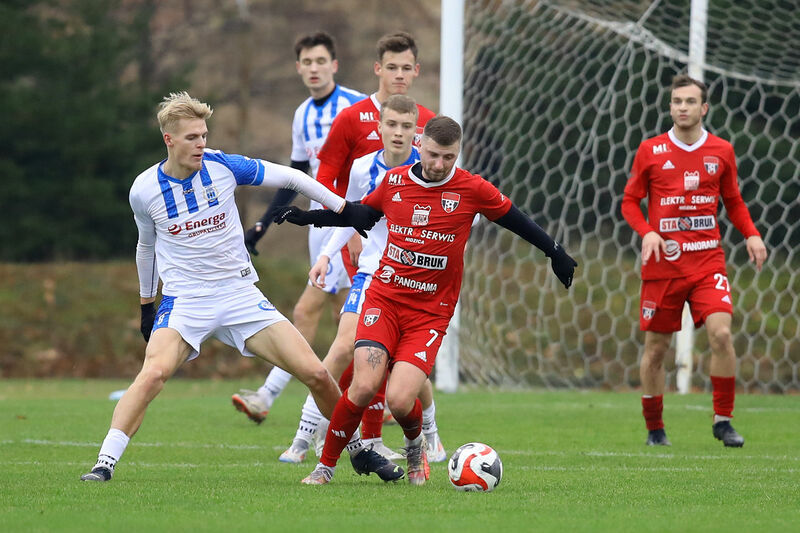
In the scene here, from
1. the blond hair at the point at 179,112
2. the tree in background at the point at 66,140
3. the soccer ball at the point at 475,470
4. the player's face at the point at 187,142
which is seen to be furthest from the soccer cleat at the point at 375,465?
the tree in background at the point at 66,140

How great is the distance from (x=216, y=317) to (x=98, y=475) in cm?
96

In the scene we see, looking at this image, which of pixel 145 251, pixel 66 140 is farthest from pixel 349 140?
pixel 66 140

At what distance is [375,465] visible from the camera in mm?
5777

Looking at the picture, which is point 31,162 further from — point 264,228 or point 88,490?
point 88,490

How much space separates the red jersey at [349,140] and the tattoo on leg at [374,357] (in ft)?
5.40

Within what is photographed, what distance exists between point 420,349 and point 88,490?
170 cm

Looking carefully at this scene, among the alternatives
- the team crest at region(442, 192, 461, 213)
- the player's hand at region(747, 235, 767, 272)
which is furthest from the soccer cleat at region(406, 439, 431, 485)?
the player's hand at region(747, 235, 767, 272)

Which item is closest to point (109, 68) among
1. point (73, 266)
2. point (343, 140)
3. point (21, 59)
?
point (21, 59)

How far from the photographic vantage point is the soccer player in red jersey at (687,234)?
304 inches

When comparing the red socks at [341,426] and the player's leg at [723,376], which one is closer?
the red socks at [341,426]

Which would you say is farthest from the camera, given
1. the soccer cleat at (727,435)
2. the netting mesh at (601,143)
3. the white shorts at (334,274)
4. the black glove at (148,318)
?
the netting mesh at (601,143)

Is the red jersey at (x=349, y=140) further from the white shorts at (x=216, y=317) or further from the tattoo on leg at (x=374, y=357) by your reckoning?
the tattoo on leg at (x=374, y=357)

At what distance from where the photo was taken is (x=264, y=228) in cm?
845

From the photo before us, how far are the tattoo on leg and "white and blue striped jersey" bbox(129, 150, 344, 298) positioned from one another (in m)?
0.79
